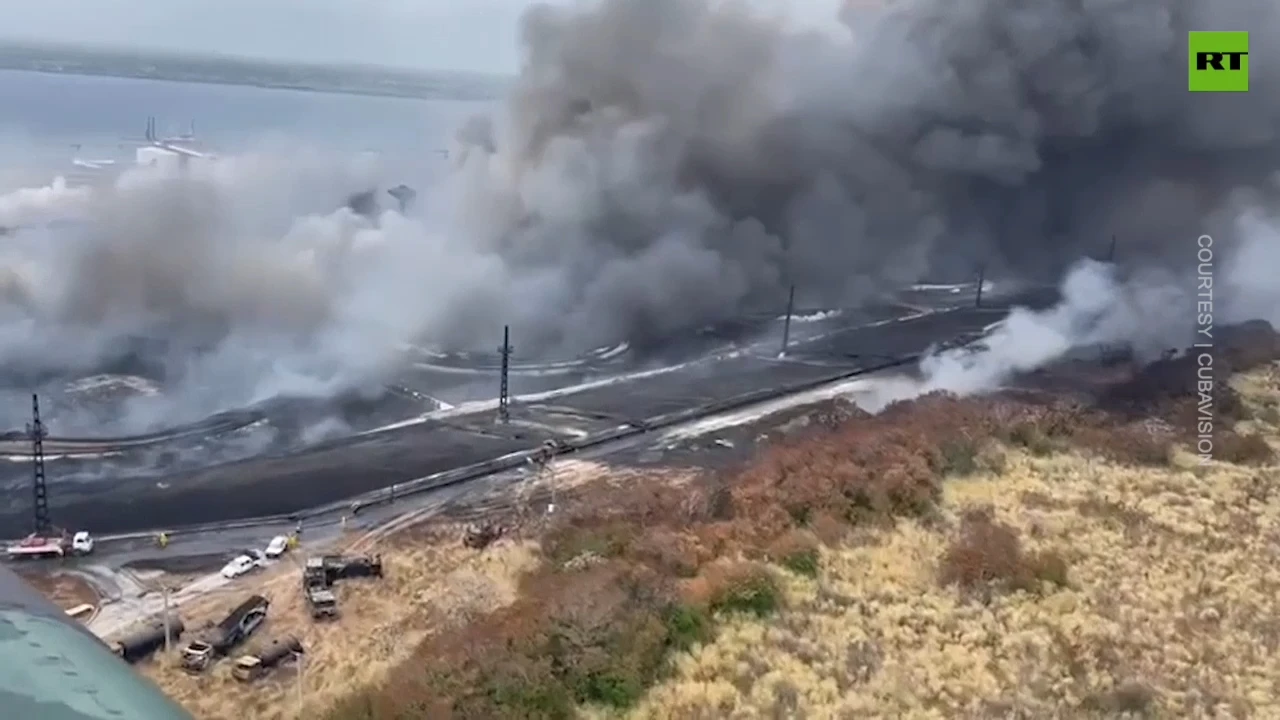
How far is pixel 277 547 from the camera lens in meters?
25.2

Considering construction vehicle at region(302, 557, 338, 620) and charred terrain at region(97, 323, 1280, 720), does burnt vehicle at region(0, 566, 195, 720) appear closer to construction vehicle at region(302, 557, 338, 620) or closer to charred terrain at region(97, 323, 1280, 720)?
charred terrain at region(97, 323, 1280, 720)

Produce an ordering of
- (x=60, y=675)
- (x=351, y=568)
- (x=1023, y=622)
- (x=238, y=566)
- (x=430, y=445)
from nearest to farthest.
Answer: (x=60, y=675) → (x=1023, y=622) → (x=351, y=568) → (x=238, y=566) → (x=430, y=445)

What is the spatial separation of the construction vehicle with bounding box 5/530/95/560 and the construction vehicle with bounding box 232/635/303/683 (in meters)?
7.36

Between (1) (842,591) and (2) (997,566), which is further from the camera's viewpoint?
(2) (997,566)

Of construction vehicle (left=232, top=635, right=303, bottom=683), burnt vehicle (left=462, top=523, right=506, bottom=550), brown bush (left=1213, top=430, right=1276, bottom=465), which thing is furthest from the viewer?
brown bush (left=1213, top=430, right=1276, bottom=465)

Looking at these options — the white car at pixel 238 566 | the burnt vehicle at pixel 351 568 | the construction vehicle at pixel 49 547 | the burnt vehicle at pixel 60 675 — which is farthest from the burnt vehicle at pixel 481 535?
the burnt vehicle at pixel 60 675

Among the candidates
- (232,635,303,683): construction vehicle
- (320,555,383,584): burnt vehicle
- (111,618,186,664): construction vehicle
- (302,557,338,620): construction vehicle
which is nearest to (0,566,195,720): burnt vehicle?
(232,635,303,683): construction vehicle

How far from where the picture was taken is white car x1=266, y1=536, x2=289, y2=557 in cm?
2497

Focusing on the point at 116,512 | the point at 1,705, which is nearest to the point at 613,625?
the point at 1,705

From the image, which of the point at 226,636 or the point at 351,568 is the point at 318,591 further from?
the point at 226,636

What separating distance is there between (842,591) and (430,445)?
1756 cm

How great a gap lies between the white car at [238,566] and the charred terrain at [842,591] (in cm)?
104

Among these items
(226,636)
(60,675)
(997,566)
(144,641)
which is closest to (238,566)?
(226,636)

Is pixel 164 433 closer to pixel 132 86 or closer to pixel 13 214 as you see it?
pixel 13 214
